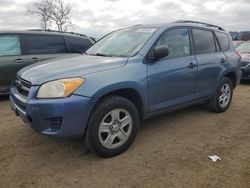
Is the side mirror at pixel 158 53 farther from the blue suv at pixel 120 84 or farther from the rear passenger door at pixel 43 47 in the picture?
the rear passenger door at pixel 43 47

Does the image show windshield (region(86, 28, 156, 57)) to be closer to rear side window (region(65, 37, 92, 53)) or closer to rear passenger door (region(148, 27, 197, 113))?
rear passenger door (region(148, 27, 197, 113))

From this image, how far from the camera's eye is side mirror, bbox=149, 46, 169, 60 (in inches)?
155

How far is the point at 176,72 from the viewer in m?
4.33

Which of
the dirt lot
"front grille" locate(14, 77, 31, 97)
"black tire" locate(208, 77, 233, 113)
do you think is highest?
"front grille" locate(14, 77, 31, 97)

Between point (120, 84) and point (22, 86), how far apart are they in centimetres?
125

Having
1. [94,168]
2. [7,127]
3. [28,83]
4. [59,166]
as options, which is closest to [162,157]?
[94,168]

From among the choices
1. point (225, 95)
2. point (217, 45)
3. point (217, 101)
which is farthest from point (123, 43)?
point (225, 95)

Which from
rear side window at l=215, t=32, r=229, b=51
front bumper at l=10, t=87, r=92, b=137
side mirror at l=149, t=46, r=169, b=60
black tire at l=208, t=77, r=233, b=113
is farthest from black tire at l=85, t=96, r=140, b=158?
rear side window at l=215, t=32, r=229, b=51

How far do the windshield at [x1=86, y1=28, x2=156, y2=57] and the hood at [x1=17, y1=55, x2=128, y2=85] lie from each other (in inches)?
12.2

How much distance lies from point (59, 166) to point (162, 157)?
1.26 metres

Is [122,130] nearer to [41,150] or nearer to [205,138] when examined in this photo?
[41,150]

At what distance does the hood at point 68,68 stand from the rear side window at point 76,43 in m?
3.53

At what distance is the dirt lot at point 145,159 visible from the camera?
124 inches

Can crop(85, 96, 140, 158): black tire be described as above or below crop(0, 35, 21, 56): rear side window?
below
